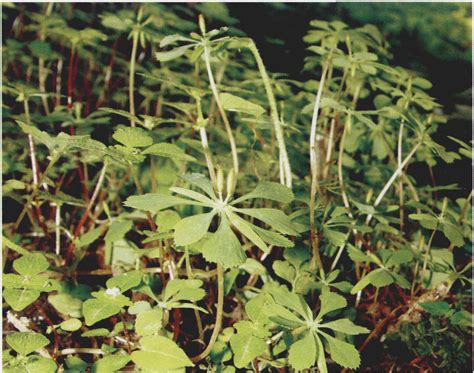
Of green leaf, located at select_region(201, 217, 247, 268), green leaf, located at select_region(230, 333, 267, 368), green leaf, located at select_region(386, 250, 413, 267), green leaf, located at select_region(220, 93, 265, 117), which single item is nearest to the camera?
green leaf, located at select_region(201, 217, 247, 268)

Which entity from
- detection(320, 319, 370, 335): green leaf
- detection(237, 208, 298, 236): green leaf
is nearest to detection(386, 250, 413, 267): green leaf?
detection(320, 319, 370, 335): green leaf

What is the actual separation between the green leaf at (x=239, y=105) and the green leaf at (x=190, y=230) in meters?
0.24

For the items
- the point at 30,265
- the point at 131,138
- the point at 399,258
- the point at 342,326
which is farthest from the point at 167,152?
the point at 399,258

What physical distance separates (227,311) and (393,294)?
0.46 m

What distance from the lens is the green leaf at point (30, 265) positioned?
2.51ft

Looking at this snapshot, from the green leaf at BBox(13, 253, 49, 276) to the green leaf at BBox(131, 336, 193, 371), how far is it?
0.80 ft

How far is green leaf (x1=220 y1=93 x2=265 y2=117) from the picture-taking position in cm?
82

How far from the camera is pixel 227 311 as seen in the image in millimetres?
1013

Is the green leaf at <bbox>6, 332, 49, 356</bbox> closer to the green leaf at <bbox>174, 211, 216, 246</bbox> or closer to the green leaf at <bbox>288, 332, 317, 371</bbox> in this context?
the green leaf at <bbox>174, 211, 216, 246</bbox>

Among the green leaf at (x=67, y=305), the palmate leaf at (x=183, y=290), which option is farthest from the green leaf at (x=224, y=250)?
the green leaf at (x=67, y=305)

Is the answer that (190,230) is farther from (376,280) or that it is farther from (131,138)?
(376,280)

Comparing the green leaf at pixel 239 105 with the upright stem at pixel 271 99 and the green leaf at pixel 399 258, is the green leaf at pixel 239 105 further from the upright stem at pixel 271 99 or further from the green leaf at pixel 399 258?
the green leaf at pixel 399 258

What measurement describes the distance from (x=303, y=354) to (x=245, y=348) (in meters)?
0.10

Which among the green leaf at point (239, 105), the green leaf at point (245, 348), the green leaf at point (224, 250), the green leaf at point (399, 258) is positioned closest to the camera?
the green leaf at point (224, 250)
